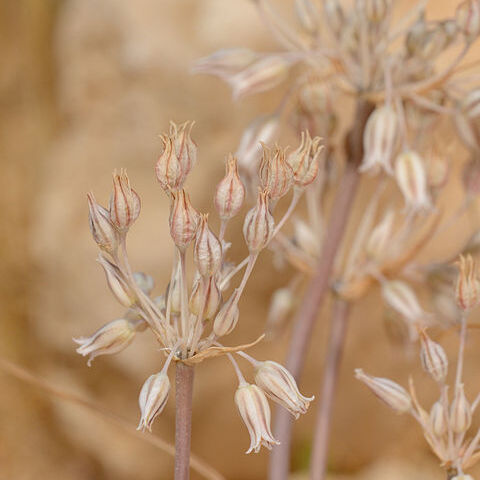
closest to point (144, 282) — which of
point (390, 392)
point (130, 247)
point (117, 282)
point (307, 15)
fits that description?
point (117, 282)

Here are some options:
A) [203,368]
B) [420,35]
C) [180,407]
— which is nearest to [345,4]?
[420,35]

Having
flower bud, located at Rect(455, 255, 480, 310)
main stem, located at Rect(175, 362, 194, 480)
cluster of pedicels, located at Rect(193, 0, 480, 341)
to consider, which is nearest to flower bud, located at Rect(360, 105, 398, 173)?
cluster of pedicels, located at Rect(193, 0, 480, 341)

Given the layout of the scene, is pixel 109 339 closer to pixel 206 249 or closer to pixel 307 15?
pixel 206 249

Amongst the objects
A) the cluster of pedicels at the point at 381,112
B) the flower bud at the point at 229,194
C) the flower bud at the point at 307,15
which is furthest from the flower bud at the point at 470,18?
the flower bud at the point at 229,194

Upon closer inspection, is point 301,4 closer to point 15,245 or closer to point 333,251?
point 333,251

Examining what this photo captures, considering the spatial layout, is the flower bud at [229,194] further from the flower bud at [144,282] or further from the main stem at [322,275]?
the main stem at [322,275]

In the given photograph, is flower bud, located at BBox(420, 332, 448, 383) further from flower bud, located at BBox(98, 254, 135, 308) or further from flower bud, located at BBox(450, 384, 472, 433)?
flower bud, located at BBox(98, 254, 135, 308)
